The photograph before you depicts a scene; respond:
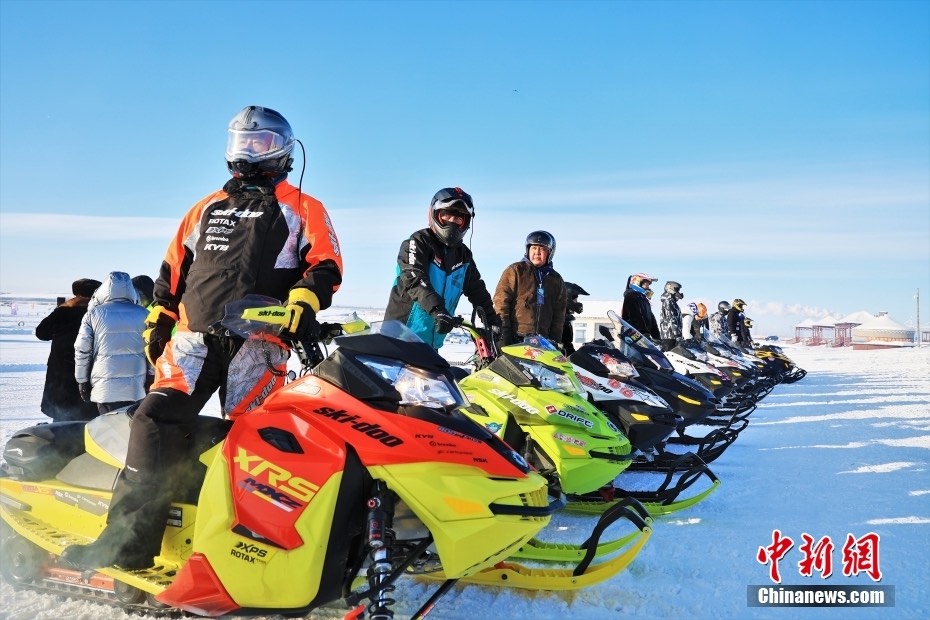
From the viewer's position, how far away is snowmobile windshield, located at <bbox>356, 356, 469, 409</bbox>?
7.89ft

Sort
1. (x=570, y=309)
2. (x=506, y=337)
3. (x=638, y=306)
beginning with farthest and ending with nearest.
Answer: (x=638, y=306) < (x=570, y=309) < (x=506, y=337)

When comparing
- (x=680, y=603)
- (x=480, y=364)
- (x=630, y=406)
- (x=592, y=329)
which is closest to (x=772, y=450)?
(x=630, y=406)

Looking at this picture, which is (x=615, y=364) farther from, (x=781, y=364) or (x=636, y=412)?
(x=781, y=364)

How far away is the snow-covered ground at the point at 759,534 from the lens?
10.1ft

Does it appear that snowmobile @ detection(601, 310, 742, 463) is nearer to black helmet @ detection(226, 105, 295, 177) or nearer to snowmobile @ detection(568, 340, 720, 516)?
snowmobile @ detection(568, 340, 720, 516)

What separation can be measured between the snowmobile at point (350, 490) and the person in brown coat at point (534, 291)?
4106mm

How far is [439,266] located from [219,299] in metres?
2.39

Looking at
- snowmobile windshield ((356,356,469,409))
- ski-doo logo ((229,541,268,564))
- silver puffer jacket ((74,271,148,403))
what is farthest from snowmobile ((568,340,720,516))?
silver puffer jacket ((74,271,148,403))

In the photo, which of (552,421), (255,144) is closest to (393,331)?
(255,144)

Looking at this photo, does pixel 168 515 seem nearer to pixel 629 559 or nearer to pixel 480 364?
pixel 629 559

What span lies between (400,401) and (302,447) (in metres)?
0.36

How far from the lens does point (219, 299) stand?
2.88 m

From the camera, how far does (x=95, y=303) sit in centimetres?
561

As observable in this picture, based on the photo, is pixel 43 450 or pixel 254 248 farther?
pixel 43 450
